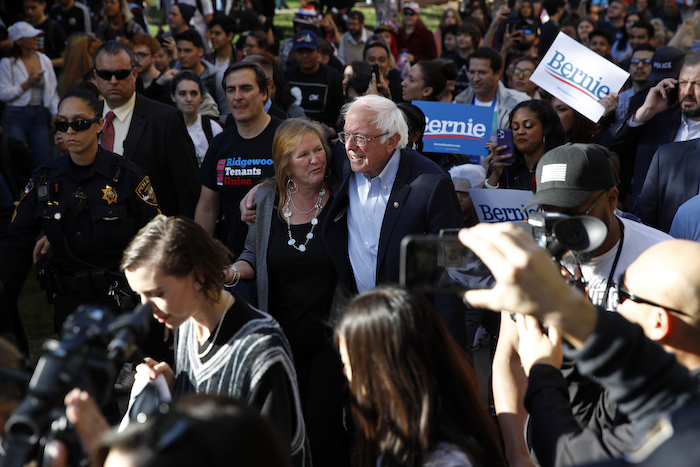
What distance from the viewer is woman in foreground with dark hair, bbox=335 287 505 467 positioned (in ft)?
7.10

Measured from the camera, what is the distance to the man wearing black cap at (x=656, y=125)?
5.10 metres

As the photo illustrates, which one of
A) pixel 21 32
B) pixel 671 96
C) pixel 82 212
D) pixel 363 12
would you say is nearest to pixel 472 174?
pixel 671 96

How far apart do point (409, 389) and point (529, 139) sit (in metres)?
3.31

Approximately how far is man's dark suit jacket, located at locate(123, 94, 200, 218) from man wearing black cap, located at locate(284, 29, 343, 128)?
2.37 metres

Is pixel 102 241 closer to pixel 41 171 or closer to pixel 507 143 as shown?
pixel 41 171

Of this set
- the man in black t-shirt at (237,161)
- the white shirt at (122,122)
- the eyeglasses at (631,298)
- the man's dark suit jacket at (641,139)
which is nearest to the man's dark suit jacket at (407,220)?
the man in black t-shirt at (237,161)

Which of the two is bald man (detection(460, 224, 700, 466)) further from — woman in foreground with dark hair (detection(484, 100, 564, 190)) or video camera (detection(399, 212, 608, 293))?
woman in foreground with dark hair (detection(484, 100, 564, 190))

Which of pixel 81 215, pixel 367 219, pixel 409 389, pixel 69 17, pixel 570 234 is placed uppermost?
pixel 570 234

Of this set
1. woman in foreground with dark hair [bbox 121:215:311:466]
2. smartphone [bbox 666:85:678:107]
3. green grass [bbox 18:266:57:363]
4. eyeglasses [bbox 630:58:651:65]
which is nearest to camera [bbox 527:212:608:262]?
woman in foreground with dark hair [bbox 121:215:311:466]

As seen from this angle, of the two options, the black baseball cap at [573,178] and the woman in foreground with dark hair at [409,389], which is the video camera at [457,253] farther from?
the black baseball cap at [573,178]

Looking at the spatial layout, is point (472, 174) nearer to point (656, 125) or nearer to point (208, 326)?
point (656, 125)

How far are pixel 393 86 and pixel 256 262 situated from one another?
5200mm

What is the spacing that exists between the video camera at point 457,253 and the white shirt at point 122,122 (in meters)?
4.23

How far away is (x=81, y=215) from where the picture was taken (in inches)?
171
